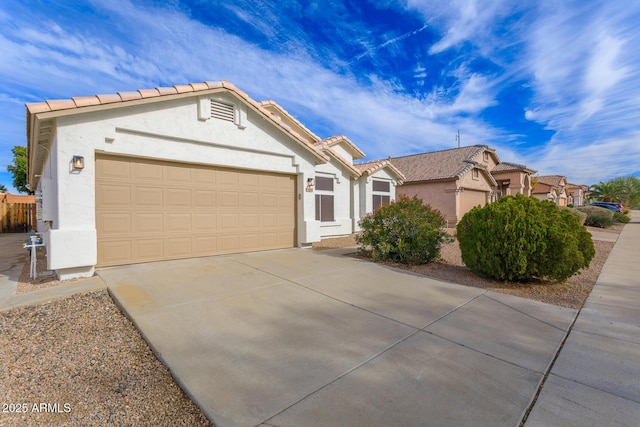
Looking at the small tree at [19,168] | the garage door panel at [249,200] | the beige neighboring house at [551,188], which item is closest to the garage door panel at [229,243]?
the garage door panel at [249,200]

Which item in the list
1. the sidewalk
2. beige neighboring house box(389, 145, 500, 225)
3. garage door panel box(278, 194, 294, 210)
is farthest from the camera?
beige neighboring house box(389, 145, 500, 225)

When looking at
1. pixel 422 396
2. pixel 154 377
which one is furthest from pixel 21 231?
pixel 422 396

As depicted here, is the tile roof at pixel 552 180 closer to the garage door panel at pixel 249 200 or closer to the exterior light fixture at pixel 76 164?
the garage door panel at pixel 249 200

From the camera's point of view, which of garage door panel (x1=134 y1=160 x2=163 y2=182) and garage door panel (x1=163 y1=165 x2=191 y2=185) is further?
garage door panel (x1=163 y1=165 x2=191 y2=185)

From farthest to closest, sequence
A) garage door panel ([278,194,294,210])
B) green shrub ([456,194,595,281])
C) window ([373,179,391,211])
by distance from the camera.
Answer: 1. window ([373,179,391,211])
2. garage door panel ([278,194,294,210])
3. green shrub ([456,194,595,281])

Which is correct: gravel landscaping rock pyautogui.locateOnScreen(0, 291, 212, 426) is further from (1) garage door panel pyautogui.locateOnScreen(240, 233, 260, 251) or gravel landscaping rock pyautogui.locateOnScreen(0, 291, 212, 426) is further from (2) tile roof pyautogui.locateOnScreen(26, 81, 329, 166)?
(1) garage door panel pyautogui.locateOnScreen(240, 233, 260, 251)

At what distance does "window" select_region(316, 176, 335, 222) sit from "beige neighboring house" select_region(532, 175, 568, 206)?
1220 inches

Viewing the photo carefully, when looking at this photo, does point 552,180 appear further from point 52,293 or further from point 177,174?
point 52,293

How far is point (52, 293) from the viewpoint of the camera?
4.67 meters

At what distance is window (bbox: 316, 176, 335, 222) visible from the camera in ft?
40.1

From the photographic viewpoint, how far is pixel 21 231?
1866 centimetres

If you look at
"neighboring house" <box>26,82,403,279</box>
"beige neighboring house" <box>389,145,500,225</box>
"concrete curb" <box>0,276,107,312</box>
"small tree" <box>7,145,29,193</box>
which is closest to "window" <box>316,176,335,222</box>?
"neighboring house" <box>26,82,403,279</box>

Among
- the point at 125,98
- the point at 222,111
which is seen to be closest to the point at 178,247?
the point at 125,98

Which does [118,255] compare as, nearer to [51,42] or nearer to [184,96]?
[184,96]
